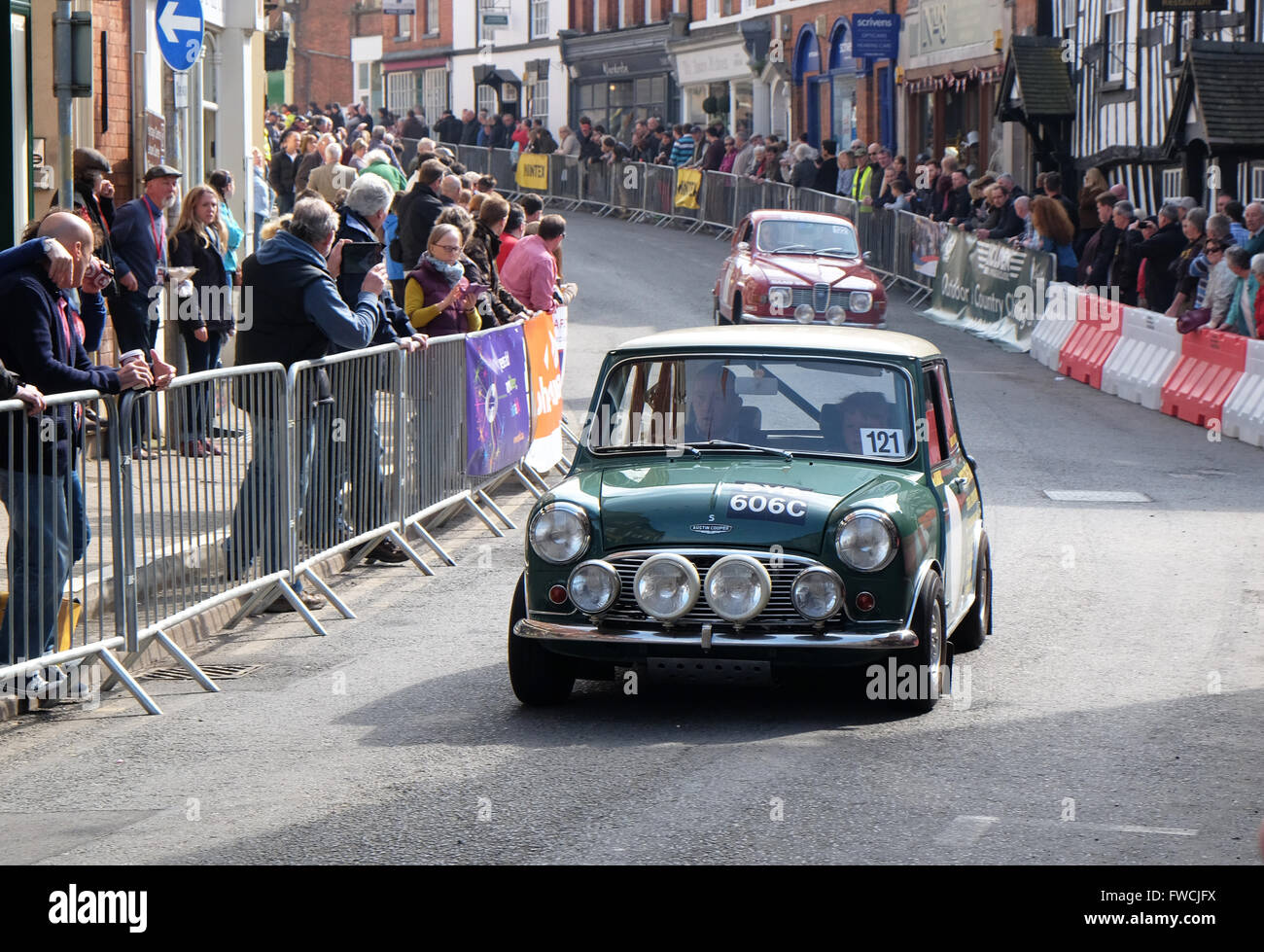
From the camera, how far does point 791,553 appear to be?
7.63m

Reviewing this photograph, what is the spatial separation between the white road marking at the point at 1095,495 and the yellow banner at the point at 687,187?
2536cm

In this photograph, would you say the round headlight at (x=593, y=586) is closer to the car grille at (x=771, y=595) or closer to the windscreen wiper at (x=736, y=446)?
the car grille at (x=771, y=595)

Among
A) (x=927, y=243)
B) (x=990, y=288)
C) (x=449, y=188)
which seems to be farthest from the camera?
(x=927, y=243)

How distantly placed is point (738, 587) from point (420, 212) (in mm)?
→ 9896

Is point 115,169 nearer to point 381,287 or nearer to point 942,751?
point 381,287

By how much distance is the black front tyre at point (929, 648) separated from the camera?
7746 mm

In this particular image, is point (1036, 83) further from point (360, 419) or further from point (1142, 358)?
point (360, 419)

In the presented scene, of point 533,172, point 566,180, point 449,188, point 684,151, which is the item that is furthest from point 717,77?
point 449,188

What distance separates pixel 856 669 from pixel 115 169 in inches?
412

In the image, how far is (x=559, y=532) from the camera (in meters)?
7.88

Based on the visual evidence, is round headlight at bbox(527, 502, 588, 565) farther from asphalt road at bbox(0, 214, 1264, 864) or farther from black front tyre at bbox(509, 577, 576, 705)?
asphalt road at bbox(0, 214, 1264, 864)
